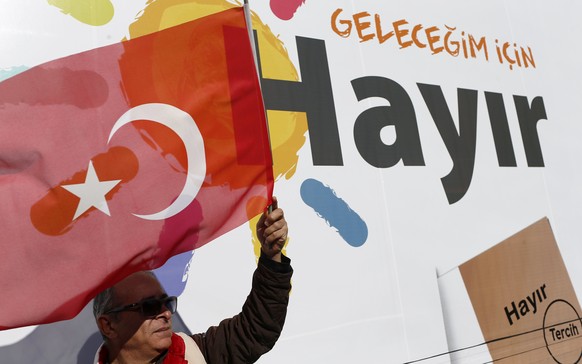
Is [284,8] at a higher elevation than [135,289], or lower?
higher

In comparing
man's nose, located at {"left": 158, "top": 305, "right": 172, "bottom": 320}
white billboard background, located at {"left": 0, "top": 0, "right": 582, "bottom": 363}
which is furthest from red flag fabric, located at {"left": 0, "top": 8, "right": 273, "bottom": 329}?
white billboard background, located at {"left": 0, "top": 0, "right": 582, "bottom": 363}

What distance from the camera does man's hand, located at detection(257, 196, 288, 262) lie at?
1705mm

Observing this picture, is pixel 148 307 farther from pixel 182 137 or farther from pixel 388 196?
pixel 388 196

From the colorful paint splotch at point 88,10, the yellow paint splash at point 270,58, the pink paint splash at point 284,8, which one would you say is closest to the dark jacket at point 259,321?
the yellow paint splash at point 270,58

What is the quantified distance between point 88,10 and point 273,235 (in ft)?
3.09

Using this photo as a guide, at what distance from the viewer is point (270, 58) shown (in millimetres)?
2402

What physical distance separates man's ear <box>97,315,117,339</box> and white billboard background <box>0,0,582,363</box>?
1.11 ft

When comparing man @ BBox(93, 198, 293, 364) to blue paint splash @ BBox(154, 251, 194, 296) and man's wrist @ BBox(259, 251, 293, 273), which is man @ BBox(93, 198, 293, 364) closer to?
man's wrist @ BBox(259, 251, 293, 273)

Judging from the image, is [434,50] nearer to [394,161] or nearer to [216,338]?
[394,161]

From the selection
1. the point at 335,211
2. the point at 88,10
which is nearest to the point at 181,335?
the point at 335,211

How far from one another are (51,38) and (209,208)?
0.72 meters

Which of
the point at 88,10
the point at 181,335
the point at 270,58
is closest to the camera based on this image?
the point at 181,335

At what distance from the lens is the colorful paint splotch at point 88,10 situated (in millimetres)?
2041

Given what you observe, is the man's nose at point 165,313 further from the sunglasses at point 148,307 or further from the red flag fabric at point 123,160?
the red flag fabric at point 123,160
